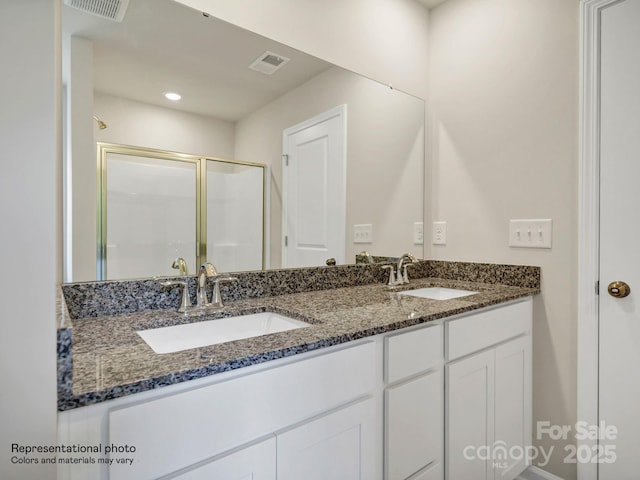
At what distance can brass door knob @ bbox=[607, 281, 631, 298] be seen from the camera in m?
1.40

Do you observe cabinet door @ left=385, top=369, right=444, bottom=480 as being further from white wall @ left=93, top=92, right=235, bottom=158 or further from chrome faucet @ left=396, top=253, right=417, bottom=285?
white wall @ left=93, top=92, right=235, bottom=158

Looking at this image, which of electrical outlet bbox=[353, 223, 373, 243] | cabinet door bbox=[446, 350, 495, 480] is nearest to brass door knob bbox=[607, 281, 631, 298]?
cabinet door bbox=[446, 350, 495, 480]

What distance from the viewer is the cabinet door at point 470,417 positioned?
1274 millimetres

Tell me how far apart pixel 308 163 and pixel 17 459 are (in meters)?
1.31

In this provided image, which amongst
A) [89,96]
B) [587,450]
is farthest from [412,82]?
[587,450]

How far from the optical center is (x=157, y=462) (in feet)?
2.16

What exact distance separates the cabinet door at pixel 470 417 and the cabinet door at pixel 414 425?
5 centimetres

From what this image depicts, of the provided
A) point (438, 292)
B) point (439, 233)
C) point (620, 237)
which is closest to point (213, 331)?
point (438, 292)

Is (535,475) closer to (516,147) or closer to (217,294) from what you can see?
(516,147)

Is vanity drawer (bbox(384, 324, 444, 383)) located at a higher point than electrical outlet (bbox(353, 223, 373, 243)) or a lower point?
lower

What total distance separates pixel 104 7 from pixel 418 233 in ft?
5.62

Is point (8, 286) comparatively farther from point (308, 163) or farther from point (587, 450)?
point (587, 450)

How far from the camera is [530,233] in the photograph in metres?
1.69

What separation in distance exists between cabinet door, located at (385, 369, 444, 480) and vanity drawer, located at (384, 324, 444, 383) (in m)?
0.04
